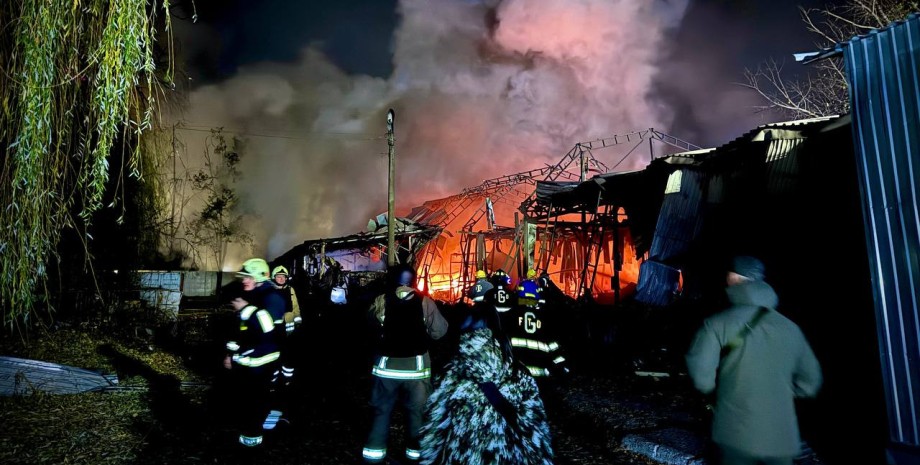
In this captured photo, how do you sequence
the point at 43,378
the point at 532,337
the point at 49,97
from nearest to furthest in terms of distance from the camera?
the point at 49,97 < the point at 43,378 < the point at 532,337

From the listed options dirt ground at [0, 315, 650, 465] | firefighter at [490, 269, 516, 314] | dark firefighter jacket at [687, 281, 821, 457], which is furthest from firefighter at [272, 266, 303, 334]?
dark firefighter jacket at [687, 281, 821, 457]

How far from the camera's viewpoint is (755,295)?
2664mm

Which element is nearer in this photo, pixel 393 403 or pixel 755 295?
pixel 755 295

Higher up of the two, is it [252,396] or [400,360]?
[400,360]

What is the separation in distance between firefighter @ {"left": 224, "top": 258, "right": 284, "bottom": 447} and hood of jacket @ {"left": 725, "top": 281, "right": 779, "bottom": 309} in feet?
14.0

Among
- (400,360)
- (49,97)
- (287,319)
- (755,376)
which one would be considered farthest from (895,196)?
(49,97)

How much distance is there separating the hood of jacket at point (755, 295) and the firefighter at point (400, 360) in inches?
113

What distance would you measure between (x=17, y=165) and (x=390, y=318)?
11.0 ft

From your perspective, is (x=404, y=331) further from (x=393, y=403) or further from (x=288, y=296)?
(x=288, y=296)

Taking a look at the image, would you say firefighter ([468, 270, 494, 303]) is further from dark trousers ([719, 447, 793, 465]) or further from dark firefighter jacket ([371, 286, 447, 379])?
dark trousers ([719, 447, 793, 465])

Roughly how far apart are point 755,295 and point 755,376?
0.44 m

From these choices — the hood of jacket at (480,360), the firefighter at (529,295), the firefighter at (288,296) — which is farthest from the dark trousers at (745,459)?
the firefighter at (288,296)

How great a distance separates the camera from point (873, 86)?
448 cm

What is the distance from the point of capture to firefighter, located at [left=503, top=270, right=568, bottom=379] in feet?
23.2
